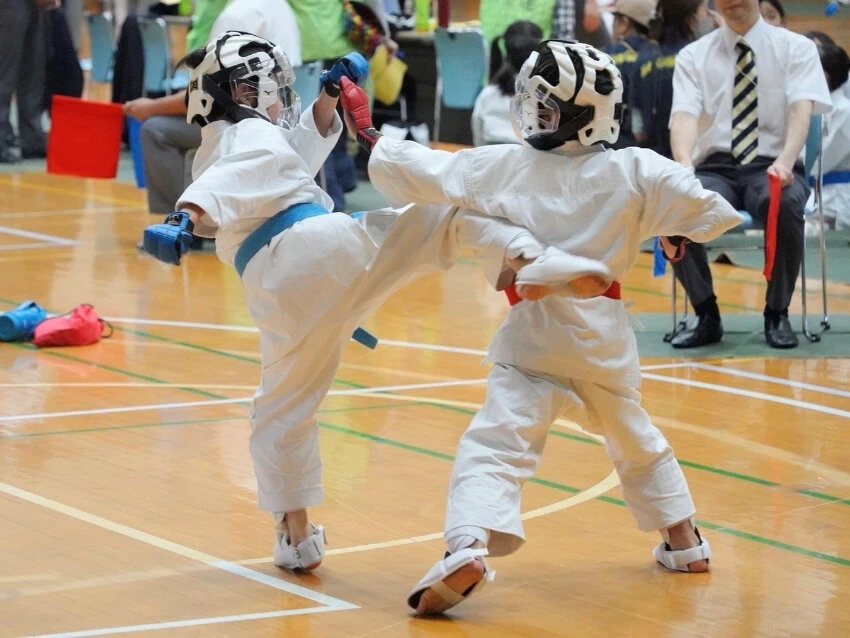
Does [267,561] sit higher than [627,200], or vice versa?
[627,200]

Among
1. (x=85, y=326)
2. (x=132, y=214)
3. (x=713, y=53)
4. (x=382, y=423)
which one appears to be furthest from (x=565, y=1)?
(x=382, y=423)

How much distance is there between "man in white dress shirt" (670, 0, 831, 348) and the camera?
20.3 ft

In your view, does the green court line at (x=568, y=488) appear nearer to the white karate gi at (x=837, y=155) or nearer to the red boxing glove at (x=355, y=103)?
the red boxing glove at (x=355, y=103)

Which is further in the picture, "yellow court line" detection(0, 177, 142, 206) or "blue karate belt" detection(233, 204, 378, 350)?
"yellow court line" detection(0, 177, 142, 206)

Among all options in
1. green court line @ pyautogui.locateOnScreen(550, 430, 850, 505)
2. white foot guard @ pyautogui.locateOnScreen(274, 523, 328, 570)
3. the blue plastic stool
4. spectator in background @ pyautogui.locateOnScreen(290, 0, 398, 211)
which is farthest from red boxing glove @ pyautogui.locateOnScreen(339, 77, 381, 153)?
the blue plastic stool

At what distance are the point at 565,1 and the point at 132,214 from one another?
3.57 meters

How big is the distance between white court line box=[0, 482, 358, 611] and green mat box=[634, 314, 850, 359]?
8.75ft

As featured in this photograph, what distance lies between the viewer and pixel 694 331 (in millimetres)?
6223

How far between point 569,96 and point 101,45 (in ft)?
37.9

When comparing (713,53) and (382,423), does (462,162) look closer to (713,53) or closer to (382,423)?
(382,423)

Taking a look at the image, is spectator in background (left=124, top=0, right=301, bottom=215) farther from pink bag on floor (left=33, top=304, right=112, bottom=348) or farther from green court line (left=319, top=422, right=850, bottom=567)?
green court line (left=319, top=422, right=850, bottom=567)

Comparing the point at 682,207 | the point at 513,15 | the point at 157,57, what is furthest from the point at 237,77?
the point at 157,57

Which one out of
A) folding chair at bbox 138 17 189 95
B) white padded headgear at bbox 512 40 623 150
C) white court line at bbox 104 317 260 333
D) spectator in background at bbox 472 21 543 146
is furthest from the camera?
folding chair at bbox 138 17 189 95

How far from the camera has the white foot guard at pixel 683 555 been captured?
3.53 m
